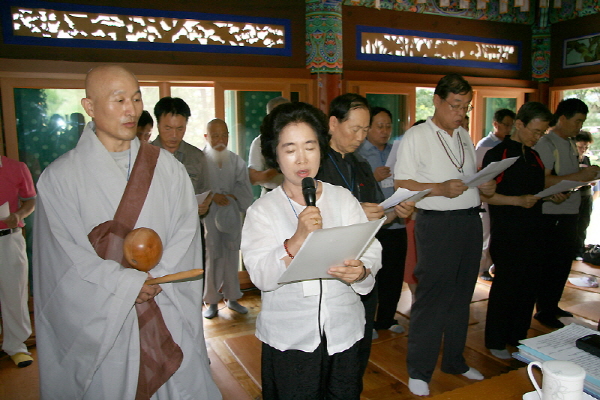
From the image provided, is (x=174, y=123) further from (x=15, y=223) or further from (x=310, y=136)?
(x=310, y=136)

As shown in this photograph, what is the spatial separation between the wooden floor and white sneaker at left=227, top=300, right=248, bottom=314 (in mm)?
39

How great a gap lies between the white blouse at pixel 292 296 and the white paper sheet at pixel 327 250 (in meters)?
0.13

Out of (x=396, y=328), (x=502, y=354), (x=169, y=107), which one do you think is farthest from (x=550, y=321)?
(x=169, y=107)

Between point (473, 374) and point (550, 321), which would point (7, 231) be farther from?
point (550, 321)

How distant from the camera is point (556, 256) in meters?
3.19

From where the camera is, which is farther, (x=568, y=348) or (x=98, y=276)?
(x=98, y=276)

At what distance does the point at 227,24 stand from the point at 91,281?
2974 mm

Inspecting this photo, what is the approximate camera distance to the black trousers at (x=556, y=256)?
3162 mm

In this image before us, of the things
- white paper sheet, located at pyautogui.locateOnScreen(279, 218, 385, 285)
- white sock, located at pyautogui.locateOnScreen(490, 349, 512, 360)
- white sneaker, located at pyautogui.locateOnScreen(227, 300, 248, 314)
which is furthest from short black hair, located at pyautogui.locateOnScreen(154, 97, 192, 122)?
white sock, located at pyautogui.locateOnScreen(490, 349, 512, 360)

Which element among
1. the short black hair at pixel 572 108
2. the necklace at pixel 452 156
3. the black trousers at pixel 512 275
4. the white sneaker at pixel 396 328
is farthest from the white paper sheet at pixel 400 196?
the short black hair at pixel 572 108

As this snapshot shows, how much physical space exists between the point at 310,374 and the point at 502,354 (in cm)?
186

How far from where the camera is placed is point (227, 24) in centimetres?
384

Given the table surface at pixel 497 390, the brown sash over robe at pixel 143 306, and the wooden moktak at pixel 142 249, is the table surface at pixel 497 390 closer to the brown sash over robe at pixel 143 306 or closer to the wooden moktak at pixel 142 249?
the wooden moktak at pixel 142 249

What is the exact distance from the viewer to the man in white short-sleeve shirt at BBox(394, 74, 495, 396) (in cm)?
223
